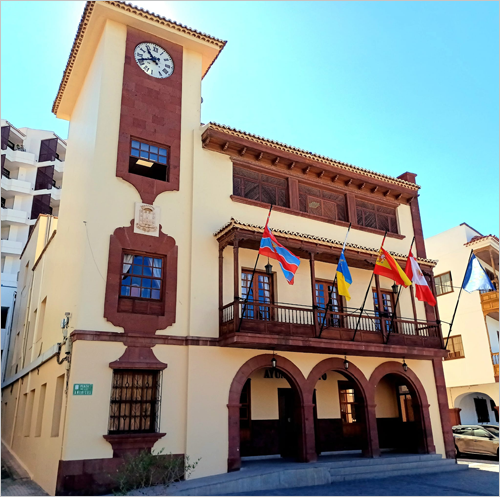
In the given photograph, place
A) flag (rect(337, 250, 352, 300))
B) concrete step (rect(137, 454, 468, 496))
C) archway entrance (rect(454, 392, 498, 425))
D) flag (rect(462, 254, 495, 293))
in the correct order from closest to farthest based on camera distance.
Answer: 1. concrete step (rect(137, 454, 468, 496))
2. flag (rect(337, 250, 352, 300))
3. flag (rect(462, 254, 495, 293))
4. archway entrance (rect(454, 392, 498, 425))

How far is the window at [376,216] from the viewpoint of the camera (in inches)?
727

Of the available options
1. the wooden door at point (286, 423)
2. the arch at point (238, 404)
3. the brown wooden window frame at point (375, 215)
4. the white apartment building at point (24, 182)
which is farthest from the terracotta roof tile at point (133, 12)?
the white apartment building at point (24, 182)

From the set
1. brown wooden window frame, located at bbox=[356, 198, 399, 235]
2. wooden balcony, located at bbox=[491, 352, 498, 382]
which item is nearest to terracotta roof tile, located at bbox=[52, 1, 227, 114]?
brown wooden window frame, located at bbox=[356, 198, 399, 235]

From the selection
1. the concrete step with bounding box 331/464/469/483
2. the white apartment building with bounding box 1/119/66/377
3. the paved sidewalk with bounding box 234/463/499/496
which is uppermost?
the white apartment building with bounding box 1/119/66/377

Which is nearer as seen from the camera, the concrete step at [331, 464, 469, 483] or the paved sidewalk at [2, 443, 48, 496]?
the paved sidewalk at [2, 443, 48, 496]

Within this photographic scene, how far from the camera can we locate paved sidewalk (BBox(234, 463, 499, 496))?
1152 cm

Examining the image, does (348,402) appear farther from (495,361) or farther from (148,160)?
(495,361)

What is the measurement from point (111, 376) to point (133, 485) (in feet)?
8.51

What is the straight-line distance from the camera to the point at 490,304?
25.9 metres

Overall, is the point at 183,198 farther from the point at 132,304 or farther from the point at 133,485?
the point at 133,485

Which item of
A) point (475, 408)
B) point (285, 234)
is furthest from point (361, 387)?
point (475, 408)

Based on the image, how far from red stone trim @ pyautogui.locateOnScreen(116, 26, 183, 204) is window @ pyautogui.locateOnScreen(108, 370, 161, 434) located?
16.5 feet

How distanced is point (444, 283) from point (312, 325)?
18.0 metres

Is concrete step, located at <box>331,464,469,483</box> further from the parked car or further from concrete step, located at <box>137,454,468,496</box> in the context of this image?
the parked car
